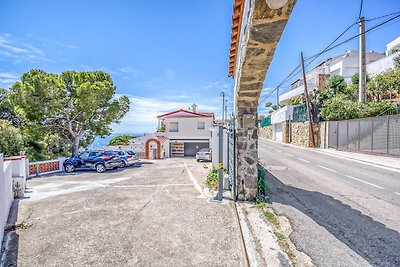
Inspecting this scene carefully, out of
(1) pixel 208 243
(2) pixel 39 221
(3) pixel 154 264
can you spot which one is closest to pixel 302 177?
(1) pixel 208 243

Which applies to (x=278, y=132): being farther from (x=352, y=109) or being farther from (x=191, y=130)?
(x=191, y=130)

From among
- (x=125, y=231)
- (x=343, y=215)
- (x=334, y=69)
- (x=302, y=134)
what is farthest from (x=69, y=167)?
(x=334, y=69)

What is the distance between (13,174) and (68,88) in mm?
13201

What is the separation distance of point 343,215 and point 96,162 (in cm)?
1433

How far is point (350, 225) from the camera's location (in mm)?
5207

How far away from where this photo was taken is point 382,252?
161 inches

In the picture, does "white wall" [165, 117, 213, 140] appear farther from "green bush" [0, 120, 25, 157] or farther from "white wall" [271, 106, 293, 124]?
"green bush" [0, 120, 25, 157]

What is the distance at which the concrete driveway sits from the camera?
13.5 ft

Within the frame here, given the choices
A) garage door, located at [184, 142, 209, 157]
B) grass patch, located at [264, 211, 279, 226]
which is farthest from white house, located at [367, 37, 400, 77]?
grass patch, located at [264, 211, 279, 226]

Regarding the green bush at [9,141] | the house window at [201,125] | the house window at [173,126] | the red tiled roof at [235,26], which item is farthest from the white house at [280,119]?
the green bush at [9,141]

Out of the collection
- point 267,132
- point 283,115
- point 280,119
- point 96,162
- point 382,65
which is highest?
point 382,65

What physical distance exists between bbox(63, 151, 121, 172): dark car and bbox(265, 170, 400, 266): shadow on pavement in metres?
11.4

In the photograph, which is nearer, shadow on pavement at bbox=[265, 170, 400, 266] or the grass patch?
shadow on pavement at bbox=[265, 170, 400, 266]

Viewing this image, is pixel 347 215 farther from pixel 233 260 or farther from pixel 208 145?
pixel 208 145
